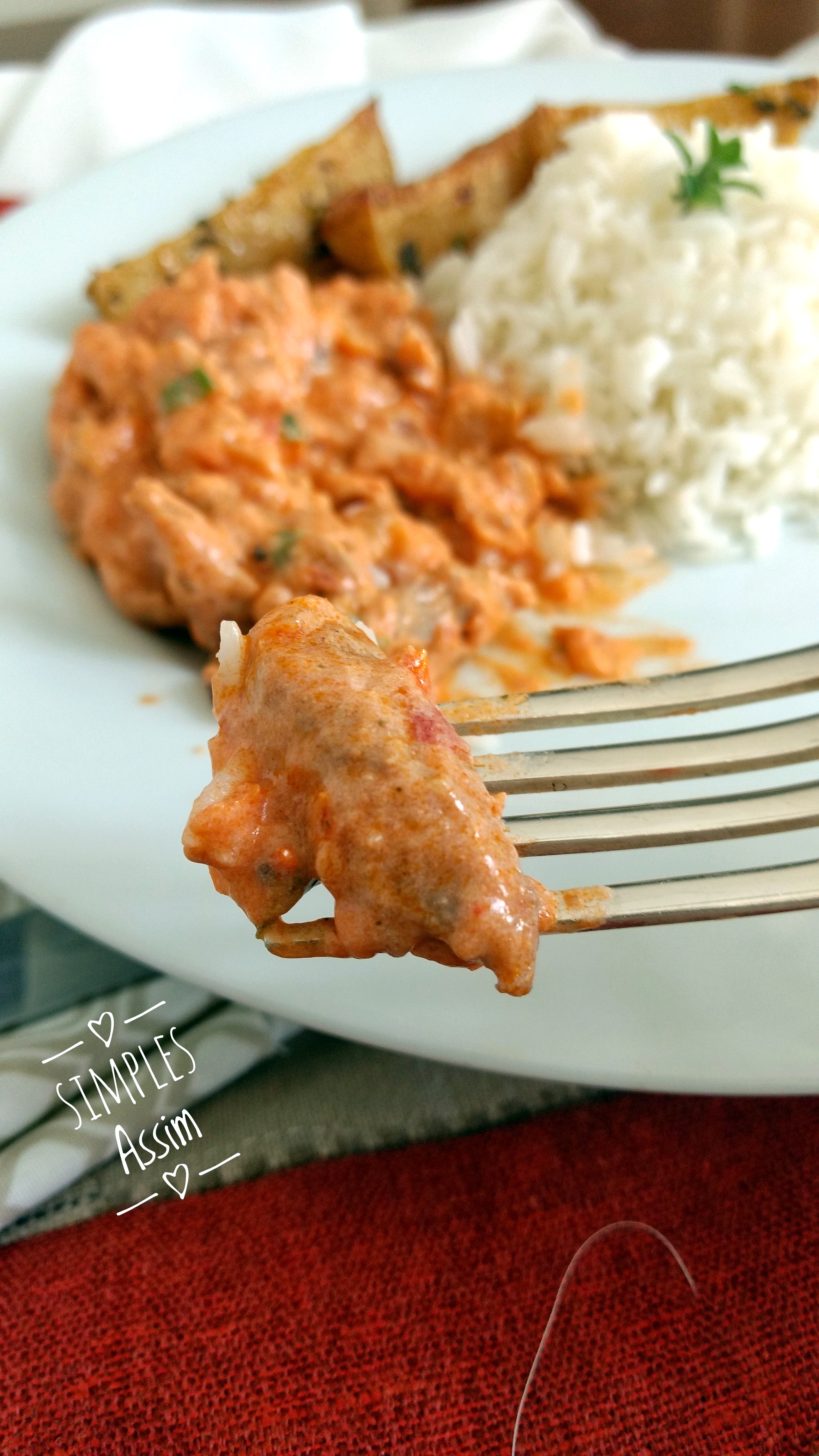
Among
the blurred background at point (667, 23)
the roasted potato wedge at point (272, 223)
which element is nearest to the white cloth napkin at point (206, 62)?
the roasted potato wedge at point (272, 223)

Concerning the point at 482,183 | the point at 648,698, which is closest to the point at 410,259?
the point at 482,183

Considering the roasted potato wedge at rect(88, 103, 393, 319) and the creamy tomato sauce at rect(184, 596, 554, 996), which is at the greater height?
the roasted potato wedge at rect(88, 103, 393, 319)

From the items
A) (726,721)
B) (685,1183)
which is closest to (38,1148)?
(685,1183)

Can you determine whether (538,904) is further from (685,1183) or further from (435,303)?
(435,303)

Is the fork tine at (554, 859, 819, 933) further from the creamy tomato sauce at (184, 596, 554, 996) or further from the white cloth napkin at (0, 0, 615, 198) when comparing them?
the white cloth napkin at (0, 0, 615, 198)

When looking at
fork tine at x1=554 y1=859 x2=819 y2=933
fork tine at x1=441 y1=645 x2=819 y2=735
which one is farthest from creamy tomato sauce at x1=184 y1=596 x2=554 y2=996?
fork tine at x1=441 y1=645 x2=819 y2=735

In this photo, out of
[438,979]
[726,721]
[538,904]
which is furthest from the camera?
[726,721]

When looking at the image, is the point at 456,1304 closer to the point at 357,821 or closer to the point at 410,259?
the point at 357,821
